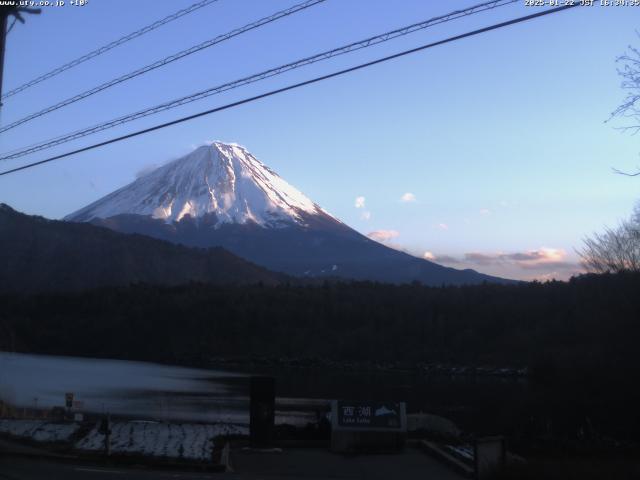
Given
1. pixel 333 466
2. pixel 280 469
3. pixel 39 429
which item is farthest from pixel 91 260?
pixel 280 469

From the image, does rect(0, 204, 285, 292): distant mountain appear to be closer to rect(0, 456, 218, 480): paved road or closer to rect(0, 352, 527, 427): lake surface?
rect(0, 352, 527, 427): lake surface

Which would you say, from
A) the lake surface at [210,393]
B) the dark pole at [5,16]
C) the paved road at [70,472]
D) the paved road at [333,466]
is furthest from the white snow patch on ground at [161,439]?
the dark pole at [5,16]

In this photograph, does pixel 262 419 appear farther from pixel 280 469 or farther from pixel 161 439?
pixel 161 439

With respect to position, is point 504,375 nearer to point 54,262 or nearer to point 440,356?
point 440,356

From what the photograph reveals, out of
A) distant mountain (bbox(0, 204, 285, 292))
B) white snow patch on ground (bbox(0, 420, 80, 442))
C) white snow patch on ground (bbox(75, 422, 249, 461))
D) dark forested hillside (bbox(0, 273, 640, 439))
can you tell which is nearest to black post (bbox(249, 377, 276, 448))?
white snow patch on ground (bbox(75, 422, 249, 461))

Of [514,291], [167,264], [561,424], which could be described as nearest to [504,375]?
[514,291]

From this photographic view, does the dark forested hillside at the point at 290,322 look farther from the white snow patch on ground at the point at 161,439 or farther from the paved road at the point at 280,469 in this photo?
the paved road at the point at 280,469
